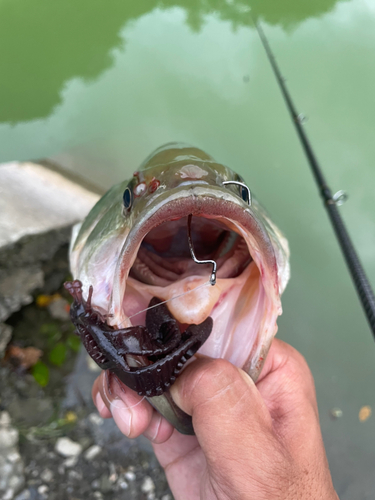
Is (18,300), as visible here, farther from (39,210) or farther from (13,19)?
(13,19)

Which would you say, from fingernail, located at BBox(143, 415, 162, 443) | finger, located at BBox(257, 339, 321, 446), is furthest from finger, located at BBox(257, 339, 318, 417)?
fingernail, located at BBox(143, 415, 162, 443)

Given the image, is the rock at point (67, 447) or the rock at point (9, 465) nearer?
the rock at point (9, 465)

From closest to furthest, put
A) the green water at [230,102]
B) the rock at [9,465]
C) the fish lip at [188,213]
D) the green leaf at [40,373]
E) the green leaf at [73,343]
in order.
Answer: the fish lip at [188,213], the rock at [9,465], the green leaf at [40,373], the green leaf at [73,343], the green water at [230,102]

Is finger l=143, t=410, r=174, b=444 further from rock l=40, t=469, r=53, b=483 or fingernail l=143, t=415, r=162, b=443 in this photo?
rock l=40, t=469, r=53, b=483

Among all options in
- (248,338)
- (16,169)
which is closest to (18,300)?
(16,169)

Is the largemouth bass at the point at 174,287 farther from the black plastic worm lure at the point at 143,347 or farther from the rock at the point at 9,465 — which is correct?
the rock at the point at 9,465

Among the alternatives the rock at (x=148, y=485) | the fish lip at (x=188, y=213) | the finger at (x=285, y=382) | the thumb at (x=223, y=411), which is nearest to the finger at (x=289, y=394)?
the finger at (x=285, y=382)
